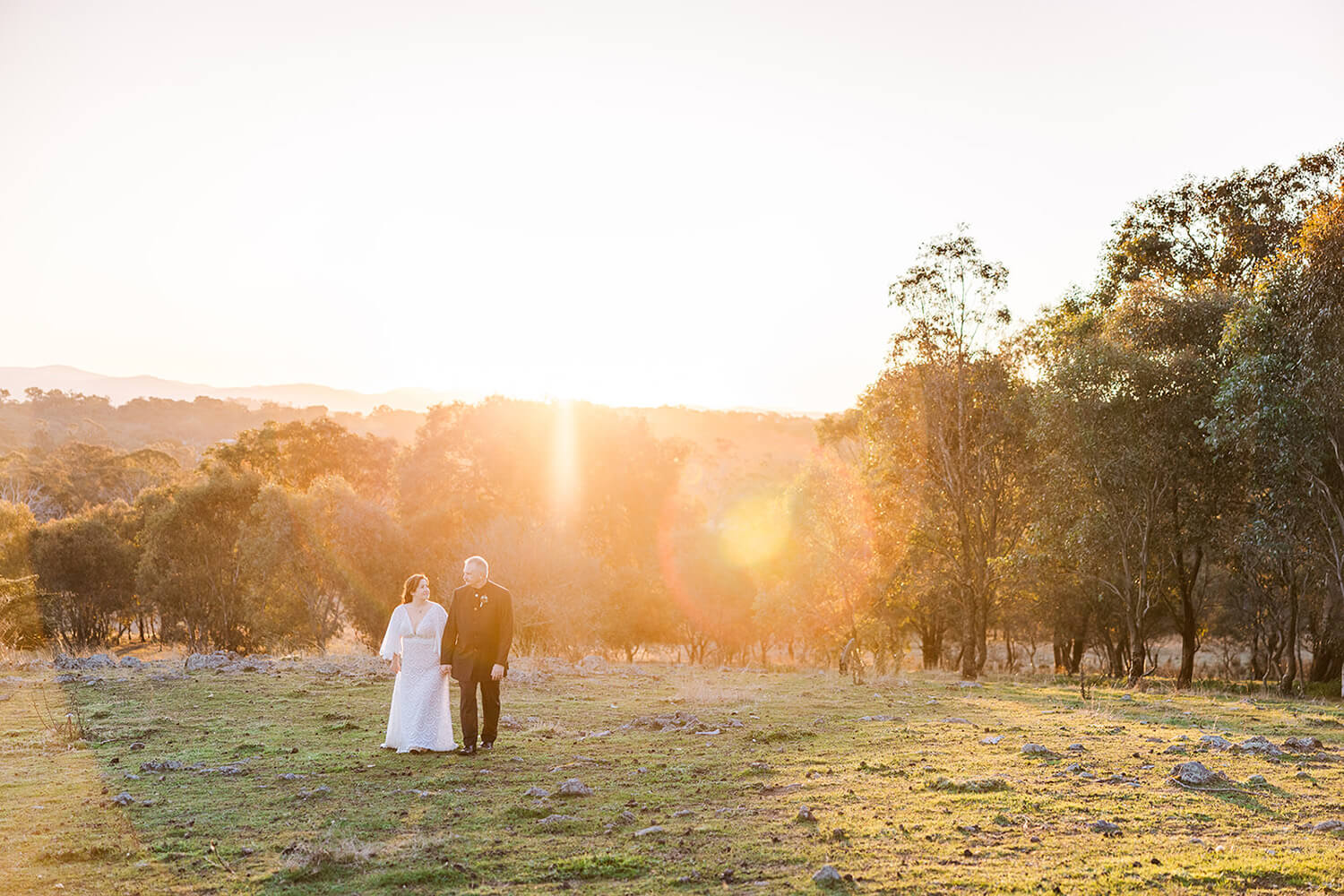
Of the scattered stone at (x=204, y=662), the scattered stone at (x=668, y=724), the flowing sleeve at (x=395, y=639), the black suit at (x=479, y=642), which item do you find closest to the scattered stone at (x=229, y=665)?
the scattered stone at (x=204, y=662)

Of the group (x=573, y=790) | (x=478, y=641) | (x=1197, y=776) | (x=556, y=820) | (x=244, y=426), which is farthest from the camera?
(x=244, y=426)

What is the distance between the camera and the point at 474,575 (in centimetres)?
1324

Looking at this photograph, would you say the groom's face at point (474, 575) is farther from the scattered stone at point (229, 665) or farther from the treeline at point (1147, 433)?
the treeline at point (1147, 433)

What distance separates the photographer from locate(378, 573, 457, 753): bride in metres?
12.8

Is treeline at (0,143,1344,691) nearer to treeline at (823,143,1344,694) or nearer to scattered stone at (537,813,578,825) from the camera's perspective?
treeline at (823,143,1344,694)

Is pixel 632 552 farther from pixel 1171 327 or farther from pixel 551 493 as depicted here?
pixel 1171 327

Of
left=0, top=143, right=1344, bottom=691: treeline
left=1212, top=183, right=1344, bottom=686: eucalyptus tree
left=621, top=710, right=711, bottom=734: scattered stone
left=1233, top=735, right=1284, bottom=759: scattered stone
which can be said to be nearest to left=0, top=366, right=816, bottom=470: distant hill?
left=0, top=143, right=1344, bottom=691: treeline

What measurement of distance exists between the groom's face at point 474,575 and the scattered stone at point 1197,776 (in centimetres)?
867

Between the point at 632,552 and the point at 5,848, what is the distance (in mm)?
46291

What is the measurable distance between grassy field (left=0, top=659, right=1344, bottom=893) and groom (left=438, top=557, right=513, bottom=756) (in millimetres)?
779

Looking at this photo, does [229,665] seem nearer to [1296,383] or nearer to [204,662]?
[204,662]

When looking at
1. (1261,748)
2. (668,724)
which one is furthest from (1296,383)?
(668,724)

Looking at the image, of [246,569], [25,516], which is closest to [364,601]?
[246,569]

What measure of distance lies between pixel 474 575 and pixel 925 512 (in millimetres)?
23099
